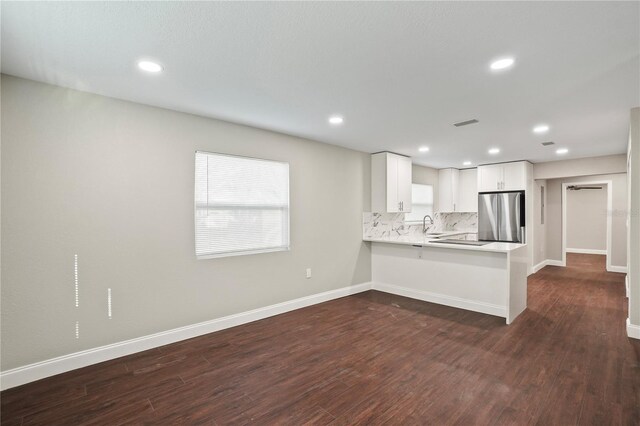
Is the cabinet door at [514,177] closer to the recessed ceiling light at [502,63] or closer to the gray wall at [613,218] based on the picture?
the gray wall at [613,218]

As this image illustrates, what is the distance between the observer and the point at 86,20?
1751 millimetres

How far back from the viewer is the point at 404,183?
226 inches

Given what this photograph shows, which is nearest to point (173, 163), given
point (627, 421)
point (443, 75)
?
point (443, 75)

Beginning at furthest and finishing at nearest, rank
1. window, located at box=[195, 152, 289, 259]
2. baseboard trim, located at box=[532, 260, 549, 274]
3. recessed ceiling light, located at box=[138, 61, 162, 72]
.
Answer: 1. baseboard trim, located at box=[532, 260, 549, 274]
2. window, located at box=[195, 152, 289, 259]
3. recessed ceiling light, located at box=[138, 61, 162, 72]

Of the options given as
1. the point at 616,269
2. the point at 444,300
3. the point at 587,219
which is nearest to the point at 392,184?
the point at 444,300

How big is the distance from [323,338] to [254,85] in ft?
8.71

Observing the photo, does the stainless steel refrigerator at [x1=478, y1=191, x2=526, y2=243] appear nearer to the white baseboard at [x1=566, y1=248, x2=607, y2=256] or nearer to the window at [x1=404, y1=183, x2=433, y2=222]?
the window at [x1=404, y1=183, x2=433, y2=222]

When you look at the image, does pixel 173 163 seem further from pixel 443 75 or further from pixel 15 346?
pixel 443 75

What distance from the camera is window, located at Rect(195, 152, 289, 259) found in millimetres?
3471

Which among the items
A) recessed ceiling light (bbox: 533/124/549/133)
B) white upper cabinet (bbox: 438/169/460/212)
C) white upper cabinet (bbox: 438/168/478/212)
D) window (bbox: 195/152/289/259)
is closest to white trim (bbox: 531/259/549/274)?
white upper cabinet (bbox: 438/168/478/212)

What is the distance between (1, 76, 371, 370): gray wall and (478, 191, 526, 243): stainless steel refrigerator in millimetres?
5086

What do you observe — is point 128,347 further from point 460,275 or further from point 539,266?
point 539,266

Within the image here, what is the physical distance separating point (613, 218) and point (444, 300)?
567 centimetres

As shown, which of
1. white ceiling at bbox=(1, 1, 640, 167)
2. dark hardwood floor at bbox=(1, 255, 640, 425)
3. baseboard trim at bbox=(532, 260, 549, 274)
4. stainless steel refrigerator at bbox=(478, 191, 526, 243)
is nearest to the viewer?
white ceiling at bbox=(1, 1, 640, 167)
